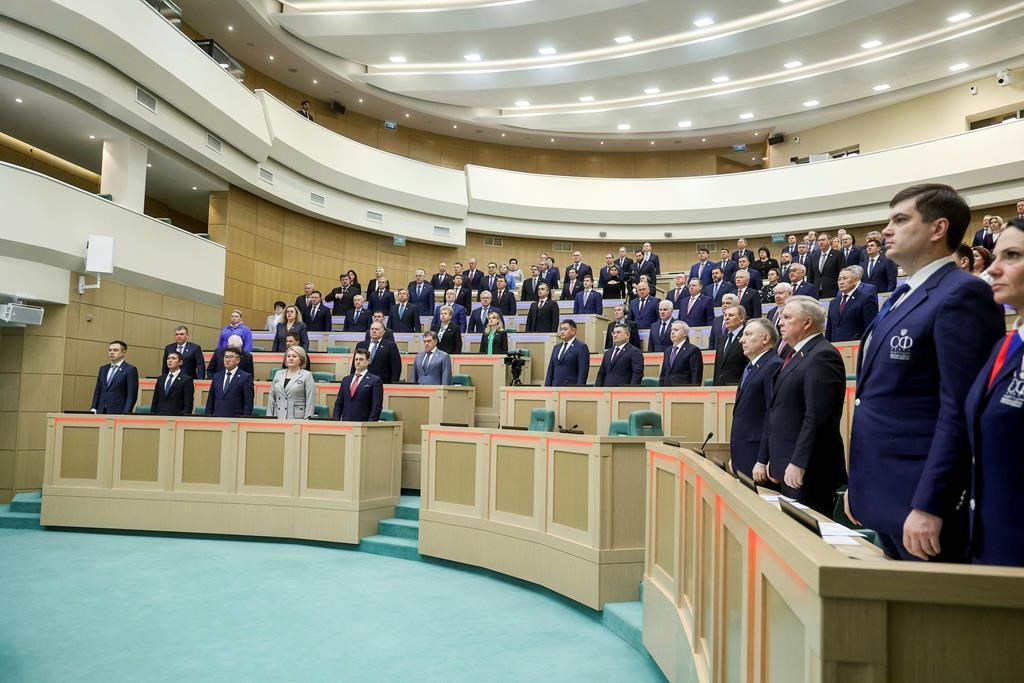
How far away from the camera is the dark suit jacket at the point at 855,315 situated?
17.6 feet

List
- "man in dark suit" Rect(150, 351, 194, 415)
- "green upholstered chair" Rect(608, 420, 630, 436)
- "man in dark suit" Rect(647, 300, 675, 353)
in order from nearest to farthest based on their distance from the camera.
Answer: "green upholstered chair" Rect(608, 420, 630, 436)
"man in dark suit" Rect(150, 351, 194, 415)
"man in dark suit" Rect(647, 300, 675, 353)

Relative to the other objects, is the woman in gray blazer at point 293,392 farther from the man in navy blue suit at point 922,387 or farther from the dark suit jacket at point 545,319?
the man in navy blue suit at point 922,387

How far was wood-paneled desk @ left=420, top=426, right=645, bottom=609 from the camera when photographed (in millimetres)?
3445

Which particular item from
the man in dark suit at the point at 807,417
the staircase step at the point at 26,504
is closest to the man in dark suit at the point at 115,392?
the staircase step at the point at 26,504

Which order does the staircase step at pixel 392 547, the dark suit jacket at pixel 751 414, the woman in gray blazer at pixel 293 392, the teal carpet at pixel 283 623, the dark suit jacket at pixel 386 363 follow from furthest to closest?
the dark suit jacket at pixel 386 363 → the woman in gray blazer at pixel 293 392 → the staircase step at pixel 392 547 → the teal carpet at pixel 283 623 → the dark suit jacket at pixel 751 414

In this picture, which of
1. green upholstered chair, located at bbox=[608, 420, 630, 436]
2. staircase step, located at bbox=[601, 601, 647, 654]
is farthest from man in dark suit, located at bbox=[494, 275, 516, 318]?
staircase step, located at bbox=[601, 601, 647, 654]

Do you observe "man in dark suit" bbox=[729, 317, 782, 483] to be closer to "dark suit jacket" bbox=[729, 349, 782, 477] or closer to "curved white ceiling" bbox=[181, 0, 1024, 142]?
"dark suit jacket" bbox=[729, 349, 782, 477]

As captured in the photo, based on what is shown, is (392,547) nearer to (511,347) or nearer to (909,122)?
(511,347)

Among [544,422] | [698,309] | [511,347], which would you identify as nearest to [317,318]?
[511,347]

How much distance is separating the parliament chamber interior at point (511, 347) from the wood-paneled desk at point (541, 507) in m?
→ 0.02

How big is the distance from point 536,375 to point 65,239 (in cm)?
465

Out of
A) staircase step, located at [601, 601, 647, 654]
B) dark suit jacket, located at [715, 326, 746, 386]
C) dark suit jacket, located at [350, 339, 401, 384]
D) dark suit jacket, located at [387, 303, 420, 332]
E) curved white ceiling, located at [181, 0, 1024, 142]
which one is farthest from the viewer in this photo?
curved white ceiling, located at [181, 0, 1024, 142]

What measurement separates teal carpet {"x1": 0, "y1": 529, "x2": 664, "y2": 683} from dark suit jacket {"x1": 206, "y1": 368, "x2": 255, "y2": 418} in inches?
49.1

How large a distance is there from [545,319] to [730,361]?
10.7 feet
